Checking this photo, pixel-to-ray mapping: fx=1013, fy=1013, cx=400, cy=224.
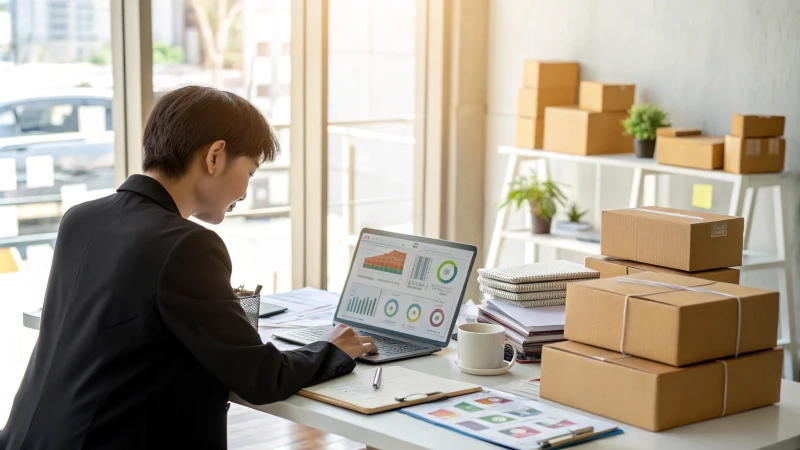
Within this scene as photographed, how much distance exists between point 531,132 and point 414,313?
242 cm

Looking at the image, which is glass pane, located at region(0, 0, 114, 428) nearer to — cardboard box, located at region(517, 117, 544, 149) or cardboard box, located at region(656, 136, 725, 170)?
cardboard box, located at region(517, 117, 544, 149)

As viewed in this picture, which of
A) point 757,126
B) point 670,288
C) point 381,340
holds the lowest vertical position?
point 381,340

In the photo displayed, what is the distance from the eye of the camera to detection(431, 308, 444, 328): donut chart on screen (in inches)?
88.7

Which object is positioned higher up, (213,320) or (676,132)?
(676,132)

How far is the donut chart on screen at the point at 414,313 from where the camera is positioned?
228cm

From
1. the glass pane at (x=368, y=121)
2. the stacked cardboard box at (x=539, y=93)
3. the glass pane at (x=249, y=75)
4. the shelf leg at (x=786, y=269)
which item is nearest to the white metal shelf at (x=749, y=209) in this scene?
the shelf leg at (x=786, y=269)

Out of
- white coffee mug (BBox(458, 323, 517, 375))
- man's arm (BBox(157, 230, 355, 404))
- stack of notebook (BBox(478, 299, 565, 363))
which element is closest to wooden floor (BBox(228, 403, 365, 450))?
stack of notebook (BBox(478, 299, 565, 363))

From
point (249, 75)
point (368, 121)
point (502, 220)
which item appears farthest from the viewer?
point (368, 121)

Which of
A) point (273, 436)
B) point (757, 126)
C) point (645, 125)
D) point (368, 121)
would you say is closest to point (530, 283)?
point (273, 436)

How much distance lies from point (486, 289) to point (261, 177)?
7.85 ft

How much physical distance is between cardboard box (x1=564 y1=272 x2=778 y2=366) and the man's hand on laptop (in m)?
0.43

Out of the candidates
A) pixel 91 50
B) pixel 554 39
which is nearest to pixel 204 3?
pixel 91 50

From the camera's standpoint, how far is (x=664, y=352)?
1.75 meters

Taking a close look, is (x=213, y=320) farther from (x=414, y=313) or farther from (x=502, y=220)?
(x=502, y=220)
